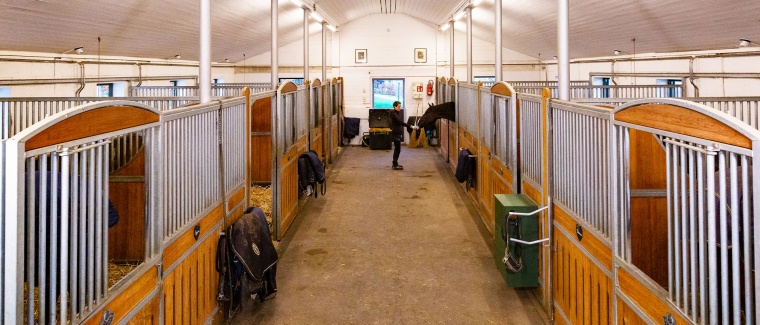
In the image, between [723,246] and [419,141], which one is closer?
[723,246]

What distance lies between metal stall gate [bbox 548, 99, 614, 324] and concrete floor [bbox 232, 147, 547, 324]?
1.63 ft

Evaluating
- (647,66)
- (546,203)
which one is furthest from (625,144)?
(647,66)

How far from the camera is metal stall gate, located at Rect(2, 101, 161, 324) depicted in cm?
139

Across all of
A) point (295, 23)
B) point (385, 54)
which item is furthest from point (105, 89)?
point (385, 54)

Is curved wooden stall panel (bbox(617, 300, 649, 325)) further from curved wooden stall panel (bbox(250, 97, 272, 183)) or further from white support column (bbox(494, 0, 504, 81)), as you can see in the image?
white support column (bbox(494, 0, 504, 81))

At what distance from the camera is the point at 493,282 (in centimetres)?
414

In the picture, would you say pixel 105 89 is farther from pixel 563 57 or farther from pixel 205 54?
pixel 563 57

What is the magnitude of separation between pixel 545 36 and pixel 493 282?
22.7 feet

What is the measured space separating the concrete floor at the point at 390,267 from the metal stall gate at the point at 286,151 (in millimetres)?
224

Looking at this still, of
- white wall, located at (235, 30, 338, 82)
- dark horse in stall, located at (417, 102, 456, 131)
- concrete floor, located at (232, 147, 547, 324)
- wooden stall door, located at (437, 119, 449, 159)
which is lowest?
concrete floor, located at (232, 147, 547, 324)

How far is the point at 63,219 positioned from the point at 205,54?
8.08 feet

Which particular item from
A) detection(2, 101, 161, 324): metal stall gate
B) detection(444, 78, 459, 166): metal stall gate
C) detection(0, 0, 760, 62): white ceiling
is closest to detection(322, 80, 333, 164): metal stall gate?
detection(0, 0, 760, 62): white ceiling

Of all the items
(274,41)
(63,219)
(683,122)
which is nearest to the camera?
(63,219)

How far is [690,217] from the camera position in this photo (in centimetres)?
166
